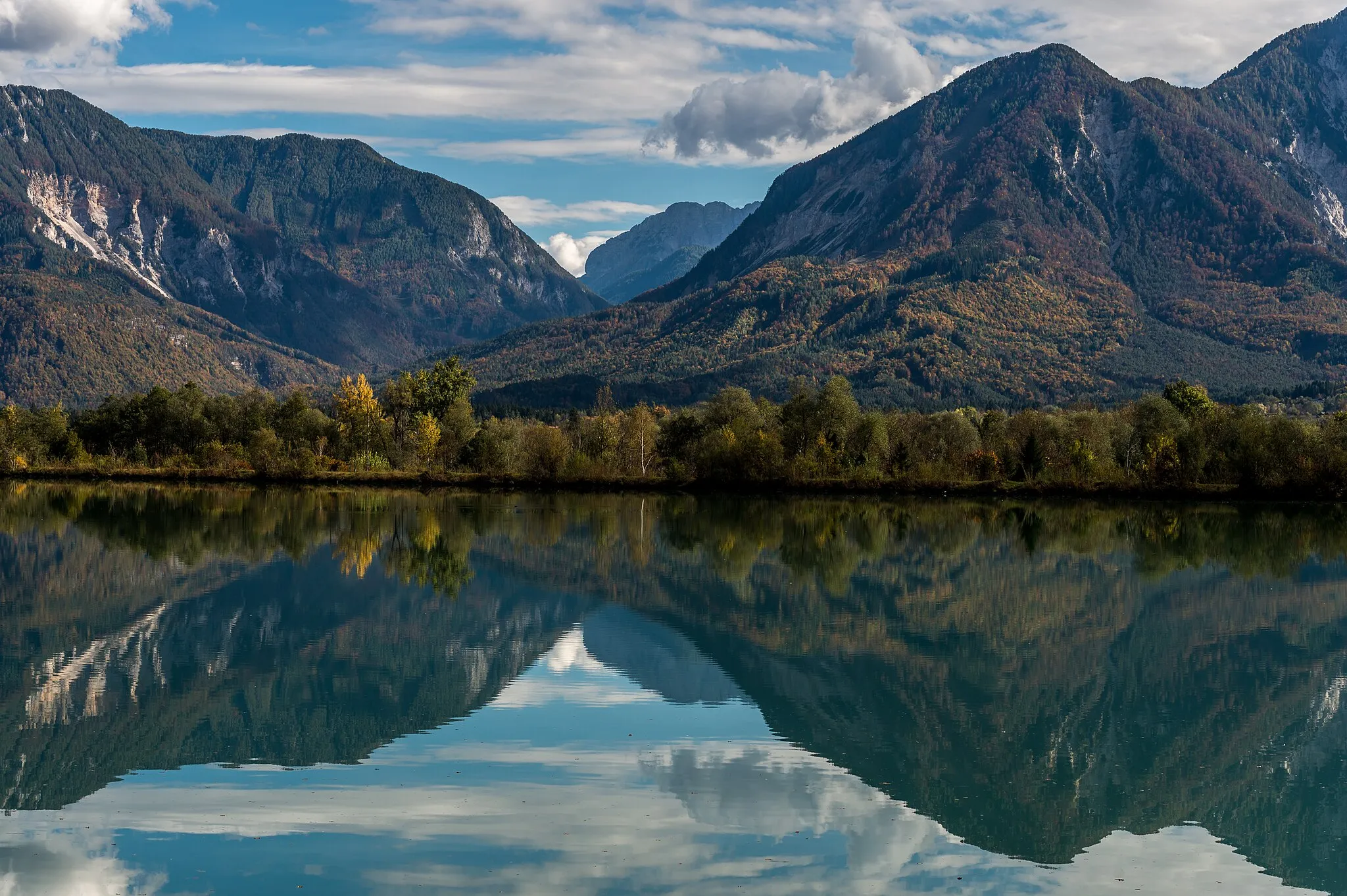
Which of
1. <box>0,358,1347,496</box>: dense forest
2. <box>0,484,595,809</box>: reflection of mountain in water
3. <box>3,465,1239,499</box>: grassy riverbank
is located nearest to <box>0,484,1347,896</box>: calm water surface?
<box>0,484,595,809</box>: reflection of mountain in water

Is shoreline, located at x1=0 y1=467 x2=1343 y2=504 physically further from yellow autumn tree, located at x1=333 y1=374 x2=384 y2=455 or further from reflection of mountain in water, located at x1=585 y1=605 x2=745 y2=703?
reflection of mountain in water, located at x1=585 y1=605 x2=745 y2=703

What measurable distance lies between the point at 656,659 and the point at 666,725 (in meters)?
6.08

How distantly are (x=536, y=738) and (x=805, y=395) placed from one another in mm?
75199

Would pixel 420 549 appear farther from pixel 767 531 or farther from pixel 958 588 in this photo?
pixel 958 588

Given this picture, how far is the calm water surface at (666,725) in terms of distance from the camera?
1540 cm

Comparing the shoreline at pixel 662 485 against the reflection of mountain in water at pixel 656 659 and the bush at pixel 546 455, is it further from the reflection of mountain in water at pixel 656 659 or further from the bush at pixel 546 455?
the reflection of mountain in water at pixel 656 659

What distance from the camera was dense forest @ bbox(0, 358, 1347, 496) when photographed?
8762 cm

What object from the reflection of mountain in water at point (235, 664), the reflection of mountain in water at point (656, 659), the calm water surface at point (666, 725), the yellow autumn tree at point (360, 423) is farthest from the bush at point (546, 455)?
the reflection of mountain in water at point (656, 659)

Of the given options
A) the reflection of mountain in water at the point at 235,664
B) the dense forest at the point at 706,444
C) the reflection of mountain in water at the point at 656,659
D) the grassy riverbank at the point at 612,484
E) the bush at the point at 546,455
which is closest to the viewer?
the reflection of mountain in water at the point at 235,664

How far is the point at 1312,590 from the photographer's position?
Result: 41.3 metres

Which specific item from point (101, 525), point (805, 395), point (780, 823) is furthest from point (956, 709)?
point (805, 395)

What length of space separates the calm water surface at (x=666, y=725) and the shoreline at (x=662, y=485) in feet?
130

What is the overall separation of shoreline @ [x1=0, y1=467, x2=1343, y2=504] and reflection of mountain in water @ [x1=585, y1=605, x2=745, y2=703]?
181 ft

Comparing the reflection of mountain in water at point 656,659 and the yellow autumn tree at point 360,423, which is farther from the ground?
the yellow autumn tree at point 360,423
